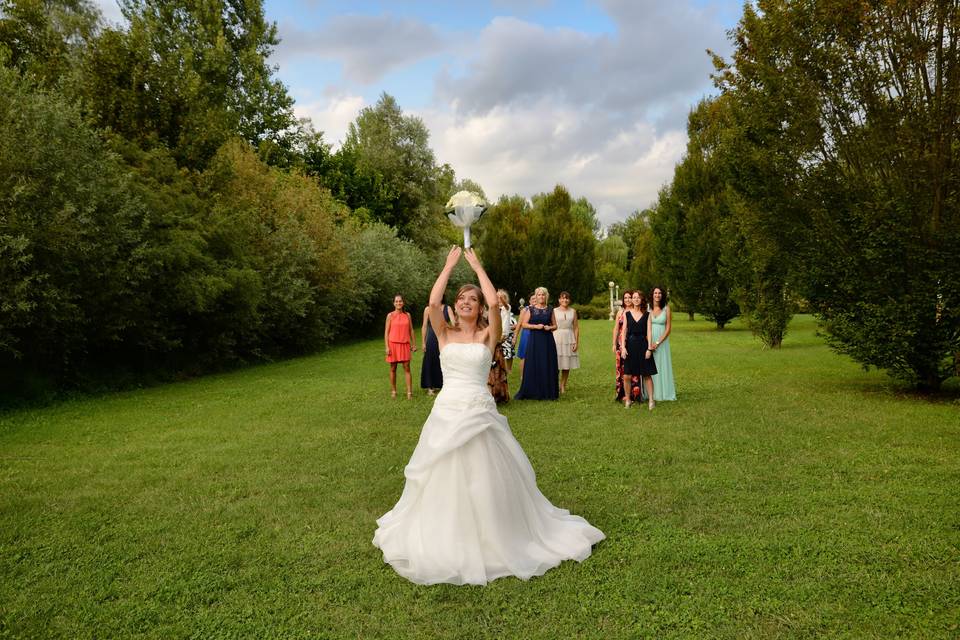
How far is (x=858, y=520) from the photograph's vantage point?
226 inches

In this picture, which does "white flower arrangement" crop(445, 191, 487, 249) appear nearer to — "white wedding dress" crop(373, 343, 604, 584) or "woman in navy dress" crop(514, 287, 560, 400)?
"white wedding dress" crop(373, 343, 604, 584)

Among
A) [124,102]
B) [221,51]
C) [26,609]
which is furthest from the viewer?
[221,51]

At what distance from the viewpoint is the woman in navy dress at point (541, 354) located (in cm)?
1285

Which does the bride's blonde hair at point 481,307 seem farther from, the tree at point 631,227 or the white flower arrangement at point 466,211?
the tree at point 631,227

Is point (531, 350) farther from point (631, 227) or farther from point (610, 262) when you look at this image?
point (631, 227)

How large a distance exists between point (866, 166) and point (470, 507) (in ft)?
37.5

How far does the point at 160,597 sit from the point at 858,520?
18.9 feet

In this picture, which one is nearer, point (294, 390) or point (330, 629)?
point (330, 629)

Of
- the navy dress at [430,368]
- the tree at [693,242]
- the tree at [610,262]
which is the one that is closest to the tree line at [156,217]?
the navy dress at [430,368]

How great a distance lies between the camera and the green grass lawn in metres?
4.20

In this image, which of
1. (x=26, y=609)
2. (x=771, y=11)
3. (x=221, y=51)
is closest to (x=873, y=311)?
(x=771, y=11)

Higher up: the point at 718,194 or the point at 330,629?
the point at 718,194

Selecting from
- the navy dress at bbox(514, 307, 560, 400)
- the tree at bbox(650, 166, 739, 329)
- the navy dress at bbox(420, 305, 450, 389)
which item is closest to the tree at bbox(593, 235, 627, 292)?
the tree at bbox(650, 166, 739, 329)

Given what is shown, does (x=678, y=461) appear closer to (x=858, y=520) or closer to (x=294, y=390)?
(x=858, y=520)
